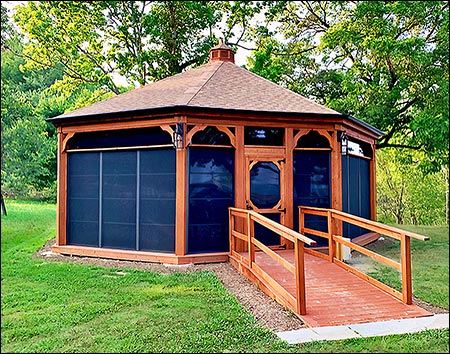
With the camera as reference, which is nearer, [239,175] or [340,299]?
[340,299]

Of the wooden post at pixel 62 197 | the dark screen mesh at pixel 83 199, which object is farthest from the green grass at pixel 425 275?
the wooden post at pixel 62 197

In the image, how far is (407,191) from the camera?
14578mm

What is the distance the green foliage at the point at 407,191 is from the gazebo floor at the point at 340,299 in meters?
7.43

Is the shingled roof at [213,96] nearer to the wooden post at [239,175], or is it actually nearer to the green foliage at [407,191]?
the wooden post at [239,175]

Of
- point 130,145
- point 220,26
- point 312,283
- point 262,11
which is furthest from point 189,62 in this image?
point 312,283

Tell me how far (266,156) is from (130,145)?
2.50 metres

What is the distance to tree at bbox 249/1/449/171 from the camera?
7809mm

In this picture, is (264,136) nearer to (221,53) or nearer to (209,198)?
(209,198)

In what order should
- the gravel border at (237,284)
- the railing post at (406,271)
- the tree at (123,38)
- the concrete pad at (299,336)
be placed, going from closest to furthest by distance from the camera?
the concrete pad at (299,336), the gravel border at (237,284), the railing post at (406,271), the tree at (123,38)

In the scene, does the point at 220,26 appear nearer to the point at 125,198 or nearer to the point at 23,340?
the point at 125,198

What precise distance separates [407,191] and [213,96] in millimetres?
10393

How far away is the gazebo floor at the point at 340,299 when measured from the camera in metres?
3.97

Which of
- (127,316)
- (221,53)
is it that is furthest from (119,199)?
(221,53)

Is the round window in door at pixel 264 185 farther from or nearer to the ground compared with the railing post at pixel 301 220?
farther from the ground
